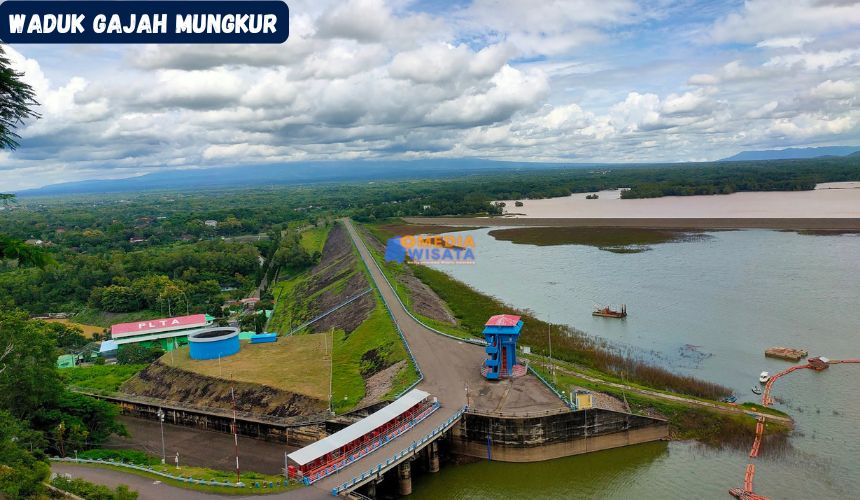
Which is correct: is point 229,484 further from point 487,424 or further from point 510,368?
point 510,368

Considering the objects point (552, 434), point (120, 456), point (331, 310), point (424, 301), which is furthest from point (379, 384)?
point (331, 310)

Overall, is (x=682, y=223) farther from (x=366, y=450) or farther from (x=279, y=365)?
(x=366, y=450)

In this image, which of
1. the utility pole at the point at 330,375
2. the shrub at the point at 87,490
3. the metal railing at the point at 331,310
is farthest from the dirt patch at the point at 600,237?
the shrub at the point at 87,490

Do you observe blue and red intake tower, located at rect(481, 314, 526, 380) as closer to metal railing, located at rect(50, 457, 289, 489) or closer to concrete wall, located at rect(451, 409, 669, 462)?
concrete wall, located at rect(451, 409, 669, 462)

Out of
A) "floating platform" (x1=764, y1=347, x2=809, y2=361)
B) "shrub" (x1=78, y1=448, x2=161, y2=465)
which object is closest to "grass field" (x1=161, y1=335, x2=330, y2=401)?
"shrub" (x1=78, y1=448, x2=161, y2=465)

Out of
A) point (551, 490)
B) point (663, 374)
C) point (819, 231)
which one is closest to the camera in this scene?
point (551, 490)

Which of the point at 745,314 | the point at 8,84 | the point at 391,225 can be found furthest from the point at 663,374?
the point at 391,225

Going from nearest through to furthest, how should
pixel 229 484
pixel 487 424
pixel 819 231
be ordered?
pixel 229 484 < pixel 487 424 < pixel 819 231
